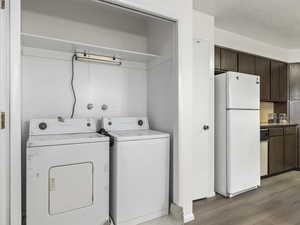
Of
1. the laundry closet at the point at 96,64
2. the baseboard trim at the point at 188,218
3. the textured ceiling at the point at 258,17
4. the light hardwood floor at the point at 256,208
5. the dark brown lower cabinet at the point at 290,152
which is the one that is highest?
the textured ceiling at the point at 258,17

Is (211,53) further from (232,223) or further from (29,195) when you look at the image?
(29,195)

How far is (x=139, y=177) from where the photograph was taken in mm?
1813

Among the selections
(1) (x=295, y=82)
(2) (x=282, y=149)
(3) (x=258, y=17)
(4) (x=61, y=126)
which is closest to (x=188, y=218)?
(4) (x=61, y=126)

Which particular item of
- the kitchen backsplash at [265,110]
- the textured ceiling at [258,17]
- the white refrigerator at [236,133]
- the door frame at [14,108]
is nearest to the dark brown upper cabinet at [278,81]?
the kitchen backsplash at [265,110]

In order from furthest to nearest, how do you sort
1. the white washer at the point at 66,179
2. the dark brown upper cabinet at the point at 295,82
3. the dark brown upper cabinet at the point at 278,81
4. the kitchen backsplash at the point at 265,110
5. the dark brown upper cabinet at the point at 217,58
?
1. the kitchen backsplash at the point at 265,110
2. the dark brown upper cabinet at the point at 295,82
3. the dark brown upper cabinet at the point at 278,81
4. the dark brown upper cabinet at the point at 217,58
5. the white washer at the point at 66,179

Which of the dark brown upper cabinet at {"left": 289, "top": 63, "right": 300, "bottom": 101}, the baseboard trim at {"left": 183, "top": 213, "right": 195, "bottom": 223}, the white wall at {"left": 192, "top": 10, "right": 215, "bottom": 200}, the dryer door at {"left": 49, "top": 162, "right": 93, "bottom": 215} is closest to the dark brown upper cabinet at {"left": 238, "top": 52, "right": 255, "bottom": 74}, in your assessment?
the white wall at {"left": 192, "top": 10, "right": 215, "bottom": 200}

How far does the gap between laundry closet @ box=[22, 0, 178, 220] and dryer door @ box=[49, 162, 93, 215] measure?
0.54 m

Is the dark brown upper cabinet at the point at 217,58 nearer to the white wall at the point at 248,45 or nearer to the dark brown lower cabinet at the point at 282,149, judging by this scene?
the white wall at the point at 248,45

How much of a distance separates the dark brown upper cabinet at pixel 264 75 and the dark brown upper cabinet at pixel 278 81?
0.14 m

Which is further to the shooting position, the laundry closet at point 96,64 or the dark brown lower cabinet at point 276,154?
the dark brown lower cabinet at point 276,154

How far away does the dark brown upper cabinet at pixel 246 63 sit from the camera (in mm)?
3217

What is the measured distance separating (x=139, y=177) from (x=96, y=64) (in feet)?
4.73

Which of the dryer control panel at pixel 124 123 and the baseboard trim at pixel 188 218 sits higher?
the dryer control panel at pixel 124 123

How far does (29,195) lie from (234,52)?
3.36 meters
